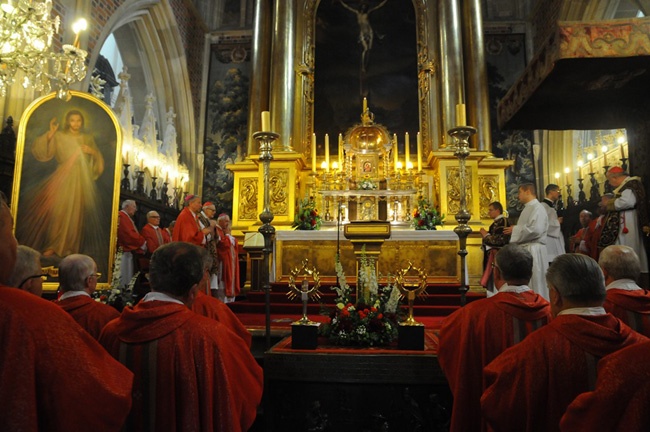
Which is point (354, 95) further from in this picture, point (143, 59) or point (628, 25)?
point (628, 25)

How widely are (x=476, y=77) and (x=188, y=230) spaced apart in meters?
6.89

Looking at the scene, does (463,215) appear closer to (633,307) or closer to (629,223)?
(633,307)

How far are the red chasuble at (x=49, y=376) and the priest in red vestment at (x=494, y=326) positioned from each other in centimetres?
165

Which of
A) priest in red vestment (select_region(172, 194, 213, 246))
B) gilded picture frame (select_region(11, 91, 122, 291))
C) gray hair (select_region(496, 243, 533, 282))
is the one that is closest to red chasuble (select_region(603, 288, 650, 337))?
gray hair (select_region(496, 243, 533, 282))

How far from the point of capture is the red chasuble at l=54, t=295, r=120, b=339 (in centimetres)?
240

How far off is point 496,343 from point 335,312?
168 centimetres

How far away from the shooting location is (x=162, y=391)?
180 centimetres

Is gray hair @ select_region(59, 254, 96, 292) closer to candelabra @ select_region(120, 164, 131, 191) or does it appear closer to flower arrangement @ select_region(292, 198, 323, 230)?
flower arrangement @ select_region(292, 198, 323, 230)

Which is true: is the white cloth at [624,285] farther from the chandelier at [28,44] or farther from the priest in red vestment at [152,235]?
the priest in red vestment at [152,235]

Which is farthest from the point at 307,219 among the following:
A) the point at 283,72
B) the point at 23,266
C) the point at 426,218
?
the point at 23,266

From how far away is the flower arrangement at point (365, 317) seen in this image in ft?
11.6

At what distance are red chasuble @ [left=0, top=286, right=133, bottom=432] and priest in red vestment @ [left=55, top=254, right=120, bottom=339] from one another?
1215 millimetres

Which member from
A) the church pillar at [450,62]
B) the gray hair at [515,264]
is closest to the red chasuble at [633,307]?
the gray hair at [515,264]

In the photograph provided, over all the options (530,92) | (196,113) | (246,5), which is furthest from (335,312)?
(246,5)
